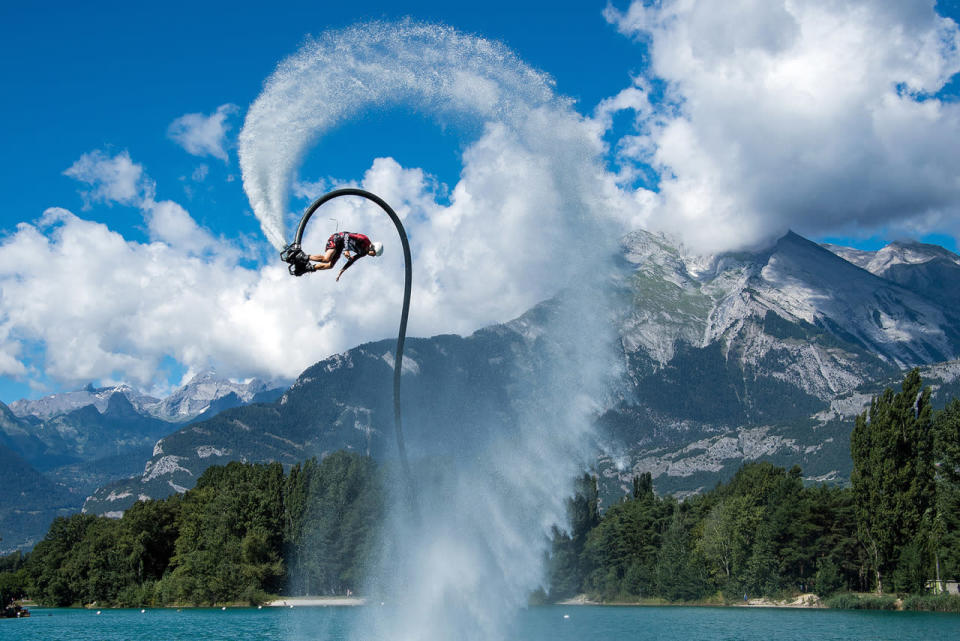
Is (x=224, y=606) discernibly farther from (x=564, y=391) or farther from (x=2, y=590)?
(x=564, y=391)

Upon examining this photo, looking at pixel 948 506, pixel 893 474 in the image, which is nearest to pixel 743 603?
pixel 893 474

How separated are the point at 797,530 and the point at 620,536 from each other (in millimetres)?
33380

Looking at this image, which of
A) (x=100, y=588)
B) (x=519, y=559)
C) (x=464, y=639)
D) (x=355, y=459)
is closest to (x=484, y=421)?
(x=355, y=459)

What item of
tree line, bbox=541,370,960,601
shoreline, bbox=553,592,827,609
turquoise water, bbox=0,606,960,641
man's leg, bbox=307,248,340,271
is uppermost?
man's leg, bbox=307,248,340,271

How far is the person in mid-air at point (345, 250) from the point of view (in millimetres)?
19981

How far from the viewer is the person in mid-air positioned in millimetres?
19981

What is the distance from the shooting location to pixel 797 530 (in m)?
109

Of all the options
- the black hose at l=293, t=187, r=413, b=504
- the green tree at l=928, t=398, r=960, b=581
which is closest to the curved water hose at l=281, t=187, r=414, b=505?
the black hose at l=293, t=187, r=413, b=504

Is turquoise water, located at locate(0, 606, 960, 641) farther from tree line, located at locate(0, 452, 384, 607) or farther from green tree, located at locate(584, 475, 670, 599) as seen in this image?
green tree, located at locate(584, 475, 670, 599)

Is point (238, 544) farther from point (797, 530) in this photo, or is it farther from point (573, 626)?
point (797, 530)

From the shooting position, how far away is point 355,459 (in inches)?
5231

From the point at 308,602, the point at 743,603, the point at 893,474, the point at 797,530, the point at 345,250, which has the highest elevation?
the point at 345,250

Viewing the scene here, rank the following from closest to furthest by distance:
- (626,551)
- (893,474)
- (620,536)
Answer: (893,474), (626,551), (620,536)

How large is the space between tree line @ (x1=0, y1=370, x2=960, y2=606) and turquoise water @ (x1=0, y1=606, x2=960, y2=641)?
28.0ft
